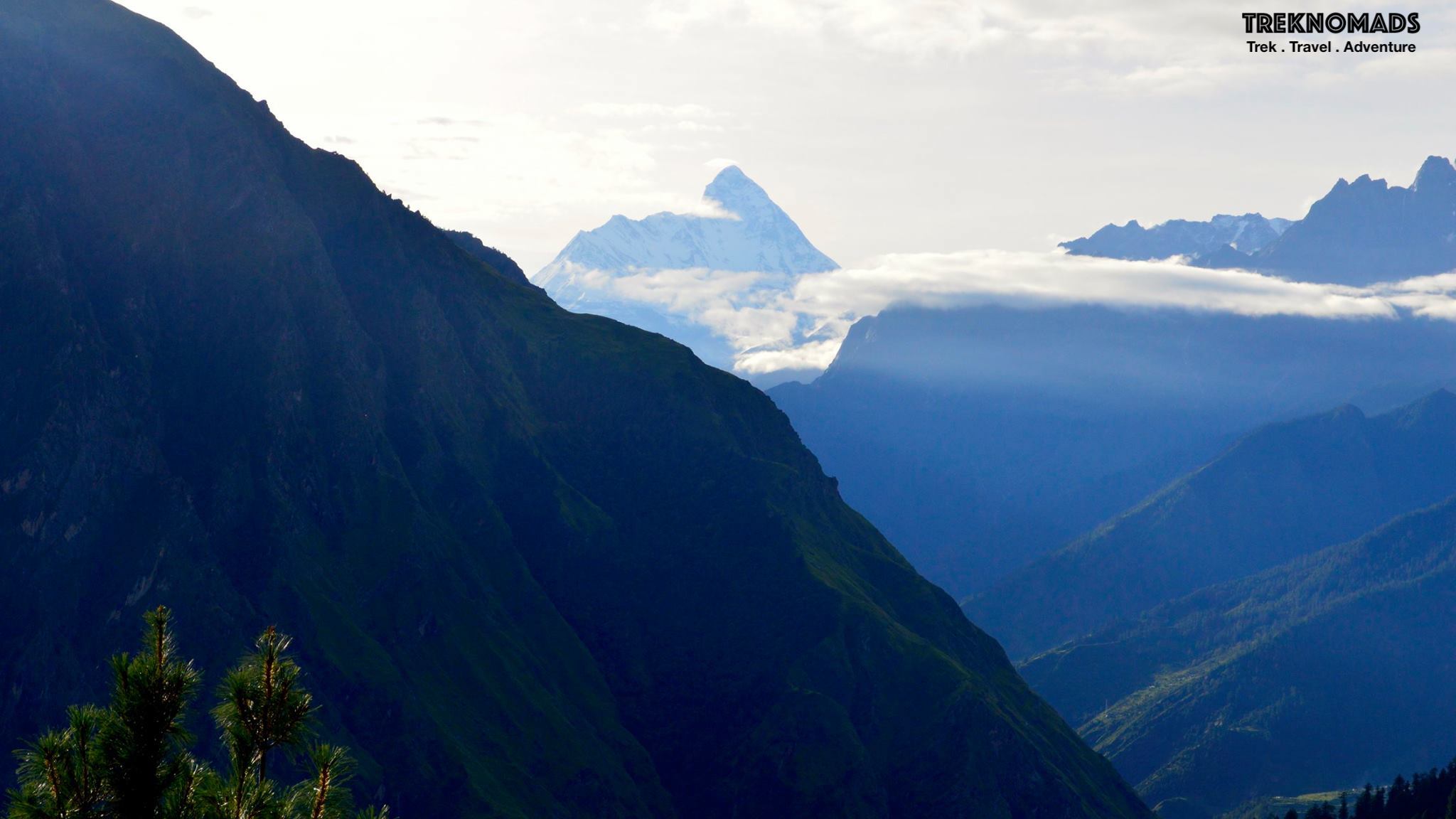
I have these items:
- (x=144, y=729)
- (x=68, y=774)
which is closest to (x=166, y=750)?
(x=144, y=729)

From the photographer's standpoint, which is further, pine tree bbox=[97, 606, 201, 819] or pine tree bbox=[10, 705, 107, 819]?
pine tree bbox=[97, 606, 201, 819]

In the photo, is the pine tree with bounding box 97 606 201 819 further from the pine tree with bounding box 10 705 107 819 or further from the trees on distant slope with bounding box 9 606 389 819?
the pine tree with bounding box 10 705 107 819

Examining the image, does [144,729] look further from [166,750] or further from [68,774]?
[68,774]

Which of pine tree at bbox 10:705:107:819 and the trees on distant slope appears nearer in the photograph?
pine tree at bbox 10:705:107:819

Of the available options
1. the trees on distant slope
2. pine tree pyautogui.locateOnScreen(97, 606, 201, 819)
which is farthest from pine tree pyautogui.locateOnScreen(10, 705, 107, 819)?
pine tree pyautogui.locateOnScreen(97, 606, 201, 819)

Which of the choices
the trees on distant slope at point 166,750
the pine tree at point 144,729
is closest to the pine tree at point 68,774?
the trees on distant slope at point 166,750

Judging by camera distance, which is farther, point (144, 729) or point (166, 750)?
point (166, 750)

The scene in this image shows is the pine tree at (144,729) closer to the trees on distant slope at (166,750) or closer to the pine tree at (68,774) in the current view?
the trees on distant slope at (166,750)

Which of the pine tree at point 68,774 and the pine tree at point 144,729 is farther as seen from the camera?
the pine tree at point 144,729

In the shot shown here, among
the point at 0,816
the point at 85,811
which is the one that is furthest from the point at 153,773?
the point at 0,816
